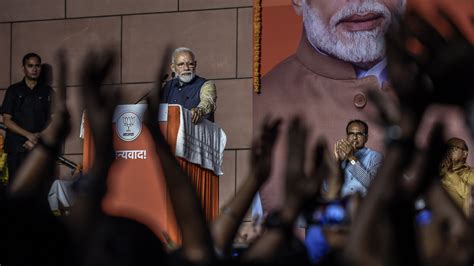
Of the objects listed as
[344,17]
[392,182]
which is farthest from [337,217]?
[344,17]

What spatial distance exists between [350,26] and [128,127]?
302 cm

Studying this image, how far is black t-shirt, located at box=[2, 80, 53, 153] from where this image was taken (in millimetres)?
9266

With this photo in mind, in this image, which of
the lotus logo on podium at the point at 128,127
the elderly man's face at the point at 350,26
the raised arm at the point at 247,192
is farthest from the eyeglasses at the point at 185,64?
the raised arm at the point at 247,192

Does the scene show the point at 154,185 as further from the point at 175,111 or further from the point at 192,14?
the point at 192,14

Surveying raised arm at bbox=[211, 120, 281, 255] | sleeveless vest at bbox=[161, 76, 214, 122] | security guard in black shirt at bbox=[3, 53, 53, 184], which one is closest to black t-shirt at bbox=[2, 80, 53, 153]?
security guard in black shirt at bbox=[3, 53, 53, 184]

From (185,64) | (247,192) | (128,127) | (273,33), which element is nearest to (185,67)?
(185,64)

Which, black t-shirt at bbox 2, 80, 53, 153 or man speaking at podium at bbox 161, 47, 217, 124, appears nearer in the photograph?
man speaking at podium at bbox 161, 47, 217, 124

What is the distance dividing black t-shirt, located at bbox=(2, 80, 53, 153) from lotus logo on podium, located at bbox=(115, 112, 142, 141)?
1.98 m

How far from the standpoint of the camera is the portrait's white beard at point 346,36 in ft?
31.7

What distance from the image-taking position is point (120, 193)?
284 inches

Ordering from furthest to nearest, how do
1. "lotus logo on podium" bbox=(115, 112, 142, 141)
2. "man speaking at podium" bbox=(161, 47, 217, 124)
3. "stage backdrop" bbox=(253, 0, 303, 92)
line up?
1. "stage backdrop" bbox=(253, 0, 303, 92)
2. "man speaking at podium" bbox=(161, 47, 217, 124)
3. "lotus logo on podium" bbox=(115, 112, 142, 141)

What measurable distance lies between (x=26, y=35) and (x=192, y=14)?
163 cm

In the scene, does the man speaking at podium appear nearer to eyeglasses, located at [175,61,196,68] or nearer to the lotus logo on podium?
eyeglasses, located at [175,61,196,68]

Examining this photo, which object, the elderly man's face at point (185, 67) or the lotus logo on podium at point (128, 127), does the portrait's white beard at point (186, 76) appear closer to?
the elderly man's face at point (185, 67)
